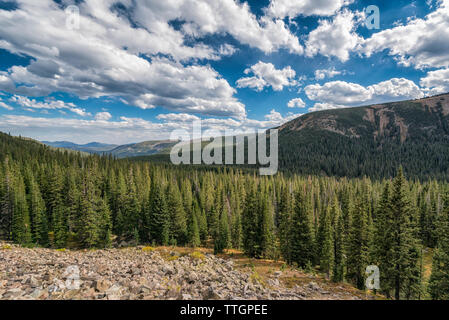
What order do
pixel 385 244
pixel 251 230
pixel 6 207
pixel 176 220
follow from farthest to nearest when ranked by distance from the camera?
pixel 6 207 → pixel 176 220 → pixel 251 230 → pixel 385 244

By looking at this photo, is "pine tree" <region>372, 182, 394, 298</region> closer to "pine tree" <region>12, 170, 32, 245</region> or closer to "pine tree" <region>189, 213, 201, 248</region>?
"pine tree" <region>189, 213, 201, 248</region>

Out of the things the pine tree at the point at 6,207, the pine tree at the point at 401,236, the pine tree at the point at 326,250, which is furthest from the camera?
the pine tree at the point at 6,207

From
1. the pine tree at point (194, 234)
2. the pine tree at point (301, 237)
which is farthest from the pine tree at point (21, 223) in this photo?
the pine tree at point (301, 237)

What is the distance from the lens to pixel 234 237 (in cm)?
5331

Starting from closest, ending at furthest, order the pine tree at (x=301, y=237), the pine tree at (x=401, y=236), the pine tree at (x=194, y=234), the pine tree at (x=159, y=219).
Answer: the pine tree at (x=401, y=236), the pine tree at (x=301, y=237), the pine tree at (x=194, y=234), the pine tree at (x=159, y=219)

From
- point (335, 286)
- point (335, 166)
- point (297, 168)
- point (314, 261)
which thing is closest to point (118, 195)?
point (314, 261)

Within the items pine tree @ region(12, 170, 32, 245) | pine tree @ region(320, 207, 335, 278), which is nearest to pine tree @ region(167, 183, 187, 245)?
pine tree @ region(12, 170, 32, 245)

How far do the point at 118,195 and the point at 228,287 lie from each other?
5965 cm

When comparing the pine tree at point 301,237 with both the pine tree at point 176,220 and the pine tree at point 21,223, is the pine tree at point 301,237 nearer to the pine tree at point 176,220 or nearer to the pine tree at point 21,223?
the pine tree at point 176,220

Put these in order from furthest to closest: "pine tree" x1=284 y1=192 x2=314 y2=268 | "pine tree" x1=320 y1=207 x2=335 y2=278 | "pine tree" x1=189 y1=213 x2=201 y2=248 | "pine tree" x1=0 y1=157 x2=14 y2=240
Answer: "pine tree" x1=0 y1=157 x2=14 y2=240
"pine tree" x1=189 y1=213 x2=201 y2=248
"pine tree" x1=320 y1=207 x2=335 y2=278
"pine tree" x1=284 y1=192 x2=314 y2=268

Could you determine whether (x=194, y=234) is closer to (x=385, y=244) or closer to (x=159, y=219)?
(x=159, y=219)

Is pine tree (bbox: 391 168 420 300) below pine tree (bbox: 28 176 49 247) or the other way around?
the other way around

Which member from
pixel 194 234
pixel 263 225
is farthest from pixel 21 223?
pixel 263 225
